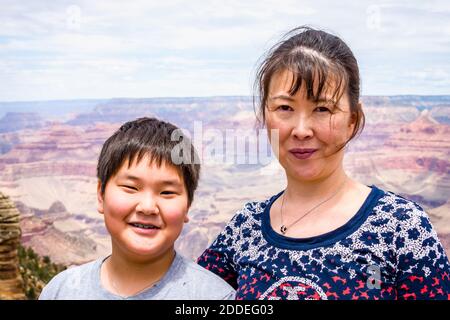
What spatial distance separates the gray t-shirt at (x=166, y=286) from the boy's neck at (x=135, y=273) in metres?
0.03

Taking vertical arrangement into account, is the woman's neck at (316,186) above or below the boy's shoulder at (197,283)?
above

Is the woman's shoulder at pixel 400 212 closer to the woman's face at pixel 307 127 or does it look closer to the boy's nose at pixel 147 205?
the woman's face at pixel 307 127

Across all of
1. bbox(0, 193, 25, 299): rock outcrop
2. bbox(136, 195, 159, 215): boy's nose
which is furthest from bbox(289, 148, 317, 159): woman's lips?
bbox(0, 193, 25, 299): rock outcrop

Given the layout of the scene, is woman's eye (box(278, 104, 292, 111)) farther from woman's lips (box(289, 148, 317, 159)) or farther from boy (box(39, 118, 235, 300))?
boy (box(39, 118, 235, 300))

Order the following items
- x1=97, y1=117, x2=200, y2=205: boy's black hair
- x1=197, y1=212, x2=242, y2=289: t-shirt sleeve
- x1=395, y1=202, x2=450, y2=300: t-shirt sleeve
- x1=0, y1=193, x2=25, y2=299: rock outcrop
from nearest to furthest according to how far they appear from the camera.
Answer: x1=395, y1=202, x2=450, y2=300: t-shirt sleeve
x1=97, y1=117, x2=200, y2=205: boy's black hair
x1=197, y1=212, x2=242, y2=289: t-shirt sleeve
x1=0, y1=193, x2=25, y2=299: rock outcrop

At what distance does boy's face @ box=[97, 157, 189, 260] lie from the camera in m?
2.20

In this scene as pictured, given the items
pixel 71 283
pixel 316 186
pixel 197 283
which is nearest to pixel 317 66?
pixel 316 186

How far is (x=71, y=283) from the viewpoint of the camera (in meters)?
2.33

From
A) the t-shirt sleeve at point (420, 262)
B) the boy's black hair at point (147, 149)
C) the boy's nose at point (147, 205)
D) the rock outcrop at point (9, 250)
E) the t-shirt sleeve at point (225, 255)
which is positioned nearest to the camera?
the t-shirt sleeve at point (420, 262)

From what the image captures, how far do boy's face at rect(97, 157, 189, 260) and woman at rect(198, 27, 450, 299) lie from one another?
38 centimetres

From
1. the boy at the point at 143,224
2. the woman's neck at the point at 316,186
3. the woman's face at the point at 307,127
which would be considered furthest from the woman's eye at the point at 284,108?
the boy at the point at 143,224

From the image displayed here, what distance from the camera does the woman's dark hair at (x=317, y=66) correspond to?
7.21 ft

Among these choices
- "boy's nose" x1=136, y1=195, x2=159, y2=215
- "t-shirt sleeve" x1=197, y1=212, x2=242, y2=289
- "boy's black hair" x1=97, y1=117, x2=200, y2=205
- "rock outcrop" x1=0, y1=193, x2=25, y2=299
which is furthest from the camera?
"rock outcrop" x1=0, y1=193, x2=25, y2=299

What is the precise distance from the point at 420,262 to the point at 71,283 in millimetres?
1359
